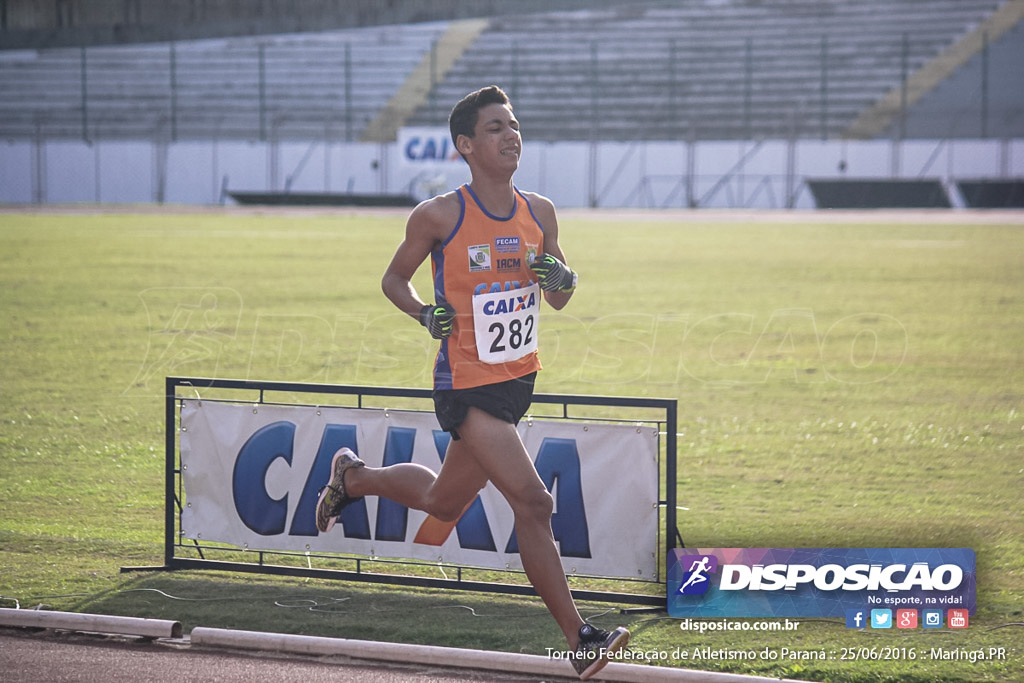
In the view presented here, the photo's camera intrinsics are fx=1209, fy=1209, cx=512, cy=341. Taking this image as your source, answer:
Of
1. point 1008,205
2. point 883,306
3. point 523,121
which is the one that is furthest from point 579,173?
point 883,306

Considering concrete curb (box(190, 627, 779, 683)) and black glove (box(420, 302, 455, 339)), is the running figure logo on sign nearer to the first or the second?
concrete curb (box(190, 627, 779, 683))

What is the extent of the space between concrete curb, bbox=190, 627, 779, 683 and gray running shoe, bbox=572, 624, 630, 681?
358 mm

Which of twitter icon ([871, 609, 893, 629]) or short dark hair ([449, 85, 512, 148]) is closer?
short dark hair ([449, 85, 512, 148])

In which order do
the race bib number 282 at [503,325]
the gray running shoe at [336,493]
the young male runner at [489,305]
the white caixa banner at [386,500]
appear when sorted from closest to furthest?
the young male runner at [489,305]
the race bib number 282 at [503,325]
the gray running shoe at [336,493]
the white caixa banner at [386,500]

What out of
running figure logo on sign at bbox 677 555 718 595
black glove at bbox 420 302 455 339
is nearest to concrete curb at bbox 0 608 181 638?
black glove at bbox 420 302 455 339

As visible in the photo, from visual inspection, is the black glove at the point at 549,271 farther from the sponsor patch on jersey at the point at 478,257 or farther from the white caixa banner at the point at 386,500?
the white caixa banner at the point at 386,500

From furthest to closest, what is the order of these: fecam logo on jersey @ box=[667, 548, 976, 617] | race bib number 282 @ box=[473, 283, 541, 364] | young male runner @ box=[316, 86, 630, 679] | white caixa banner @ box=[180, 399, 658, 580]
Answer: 1. white caixa banner @ box=[180, 399, 658, 580]
2. fecam logo on jersey @ box=[667, 548, 976, 617]
3. race bib number 282 @ box=[473, 283, 541, 364]
4. young male runner @ box=[316, 86, 630, 679]

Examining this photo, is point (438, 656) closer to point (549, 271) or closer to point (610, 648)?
point (610, 648)

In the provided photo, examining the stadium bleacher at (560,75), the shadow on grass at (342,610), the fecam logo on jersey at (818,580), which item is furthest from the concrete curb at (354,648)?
the stadium bleacher at (560,75)

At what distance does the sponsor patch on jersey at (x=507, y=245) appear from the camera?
4.82m

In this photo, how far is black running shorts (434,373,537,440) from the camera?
186 inches

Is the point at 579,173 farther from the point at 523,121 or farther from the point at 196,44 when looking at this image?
the point at 196,44

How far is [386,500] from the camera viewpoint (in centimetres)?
605

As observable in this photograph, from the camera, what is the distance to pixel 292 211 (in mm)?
43469
